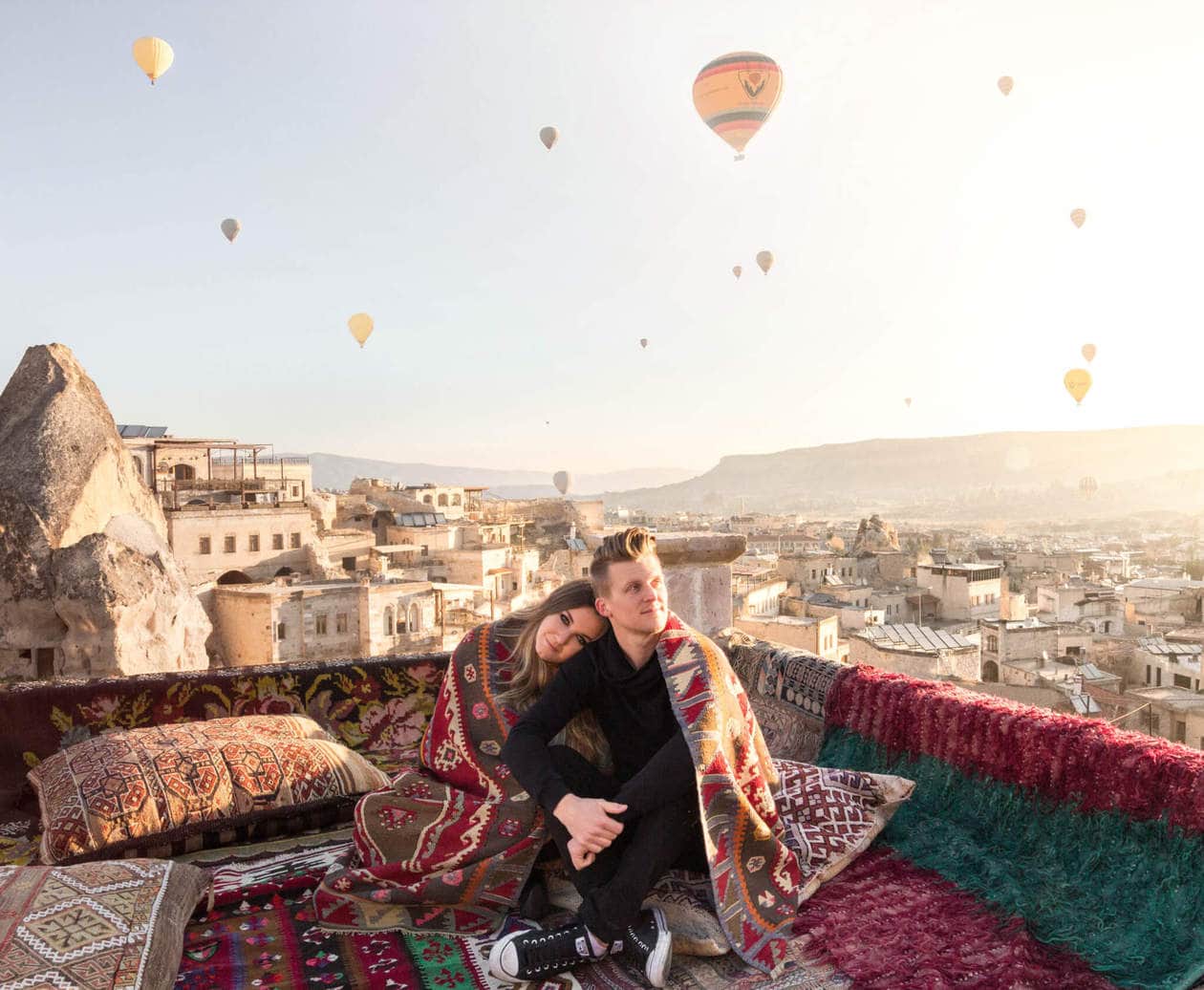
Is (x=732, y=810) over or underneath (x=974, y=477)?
underneath

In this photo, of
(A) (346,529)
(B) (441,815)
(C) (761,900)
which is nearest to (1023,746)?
(C) (761,900)

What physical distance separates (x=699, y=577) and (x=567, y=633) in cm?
185

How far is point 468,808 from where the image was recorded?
2.90 metres

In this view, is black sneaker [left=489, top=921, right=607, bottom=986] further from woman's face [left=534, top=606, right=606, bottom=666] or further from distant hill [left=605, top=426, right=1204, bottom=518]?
distant hill [left=605, top=426, right=1204, bottom=518]

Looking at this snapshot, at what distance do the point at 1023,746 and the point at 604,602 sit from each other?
1.36 m

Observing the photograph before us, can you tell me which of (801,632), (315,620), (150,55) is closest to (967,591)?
(801,632)

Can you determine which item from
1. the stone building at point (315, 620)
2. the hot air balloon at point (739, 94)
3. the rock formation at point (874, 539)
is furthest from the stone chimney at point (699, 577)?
the rock formation at point (874, 539)

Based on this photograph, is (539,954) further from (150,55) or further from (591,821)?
(150,55)

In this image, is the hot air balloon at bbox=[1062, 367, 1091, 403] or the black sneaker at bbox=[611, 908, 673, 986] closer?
the black sneaker at bbox=[611, 908, 673, 986]

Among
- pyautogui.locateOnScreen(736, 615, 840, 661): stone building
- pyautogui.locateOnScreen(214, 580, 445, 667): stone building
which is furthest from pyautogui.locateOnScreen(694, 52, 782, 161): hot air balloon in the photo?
pyautogui.locateOnScreen(214, 580, 445, 667): stone building

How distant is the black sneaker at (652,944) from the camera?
2334 mm

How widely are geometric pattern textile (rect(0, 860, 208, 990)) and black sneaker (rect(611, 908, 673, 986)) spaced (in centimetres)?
112

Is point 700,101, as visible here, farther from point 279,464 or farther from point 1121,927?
point 279,464

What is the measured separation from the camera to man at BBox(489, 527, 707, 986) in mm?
2420
